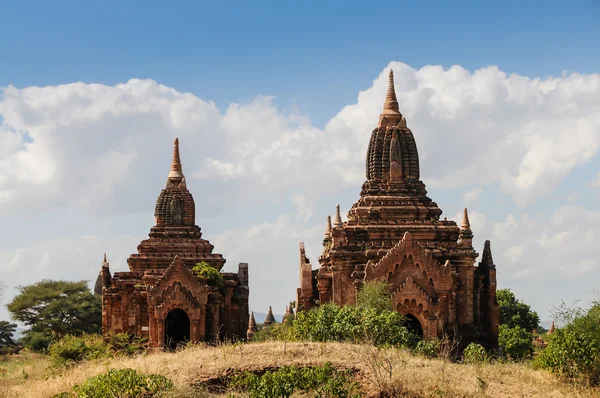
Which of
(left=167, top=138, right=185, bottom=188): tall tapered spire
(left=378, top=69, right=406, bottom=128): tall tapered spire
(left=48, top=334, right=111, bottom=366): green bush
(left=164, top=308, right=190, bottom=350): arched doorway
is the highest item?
(left=378, top=69, right=406, bottom=128): tall tapered spire

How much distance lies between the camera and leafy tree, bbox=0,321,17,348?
66325 millimetres

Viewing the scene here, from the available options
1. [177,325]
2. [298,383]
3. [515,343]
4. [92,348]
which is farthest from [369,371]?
[515,343]

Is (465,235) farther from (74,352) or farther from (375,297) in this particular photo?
(74,352)

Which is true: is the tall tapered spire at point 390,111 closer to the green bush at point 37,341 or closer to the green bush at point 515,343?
the green bush at point 515,343

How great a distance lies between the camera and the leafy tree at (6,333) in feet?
218

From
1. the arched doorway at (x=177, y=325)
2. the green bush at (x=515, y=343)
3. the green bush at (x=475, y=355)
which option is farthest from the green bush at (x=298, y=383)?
the green bush at (x=515, y=343)

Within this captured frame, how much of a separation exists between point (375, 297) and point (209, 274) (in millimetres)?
10901

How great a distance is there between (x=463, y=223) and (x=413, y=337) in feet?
29.5

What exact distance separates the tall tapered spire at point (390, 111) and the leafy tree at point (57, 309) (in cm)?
2682

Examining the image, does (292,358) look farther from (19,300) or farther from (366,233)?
(19,300)

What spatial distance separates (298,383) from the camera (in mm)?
25922

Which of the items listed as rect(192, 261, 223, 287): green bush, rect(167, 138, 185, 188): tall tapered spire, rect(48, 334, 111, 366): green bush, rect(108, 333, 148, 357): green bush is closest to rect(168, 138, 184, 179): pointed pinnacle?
rect(167, 138, 185, 188): tall tapered spire

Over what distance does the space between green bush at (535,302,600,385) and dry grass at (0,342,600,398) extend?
1.56 feet

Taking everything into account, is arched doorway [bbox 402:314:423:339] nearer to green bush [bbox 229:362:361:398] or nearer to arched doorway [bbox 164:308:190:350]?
arched doorway [bbox 164:308:190:350]
